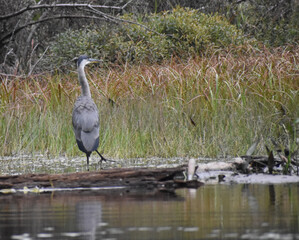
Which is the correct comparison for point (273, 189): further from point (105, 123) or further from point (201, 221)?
point (105, 123)

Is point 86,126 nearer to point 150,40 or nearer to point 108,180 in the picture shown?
point 108,180

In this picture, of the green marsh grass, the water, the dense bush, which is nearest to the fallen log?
the water

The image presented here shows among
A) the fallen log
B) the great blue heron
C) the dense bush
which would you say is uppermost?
the dense bush

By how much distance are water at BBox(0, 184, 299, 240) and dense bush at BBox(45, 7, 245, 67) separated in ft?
30.0

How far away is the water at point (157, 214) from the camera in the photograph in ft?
11.2

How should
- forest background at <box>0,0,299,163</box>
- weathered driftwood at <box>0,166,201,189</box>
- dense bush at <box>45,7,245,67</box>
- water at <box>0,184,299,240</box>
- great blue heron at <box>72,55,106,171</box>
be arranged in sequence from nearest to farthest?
water at <box>0,184,299,240</box> < weathered driftwood at <box>0,166,201,189</box> < great blue heron at <box>72,55,106,171</box> < forest background at <box>0,0,299,163</box> < dense bush at <box>45,7,245,67</box>

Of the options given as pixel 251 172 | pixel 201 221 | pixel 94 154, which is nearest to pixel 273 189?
pixel 251 172

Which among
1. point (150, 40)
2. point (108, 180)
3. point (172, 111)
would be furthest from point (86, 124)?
point (150, 40)

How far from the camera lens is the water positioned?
3.40 meters

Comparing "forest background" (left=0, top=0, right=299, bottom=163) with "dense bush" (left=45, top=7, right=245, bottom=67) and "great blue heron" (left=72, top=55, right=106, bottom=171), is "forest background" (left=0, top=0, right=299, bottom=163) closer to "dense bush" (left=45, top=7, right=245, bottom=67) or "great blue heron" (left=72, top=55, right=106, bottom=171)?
"dense bush" (left=45, top=7, right=245, bottom=67)

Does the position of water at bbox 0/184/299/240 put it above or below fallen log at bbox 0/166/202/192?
below

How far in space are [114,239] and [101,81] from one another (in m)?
8.60

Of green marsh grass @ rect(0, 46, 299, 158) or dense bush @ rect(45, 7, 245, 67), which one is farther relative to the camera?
dense bush @ rect(45, 7, 245, 67)

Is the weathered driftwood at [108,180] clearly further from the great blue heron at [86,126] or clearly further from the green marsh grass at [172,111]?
the great blue heron at [86,126]
